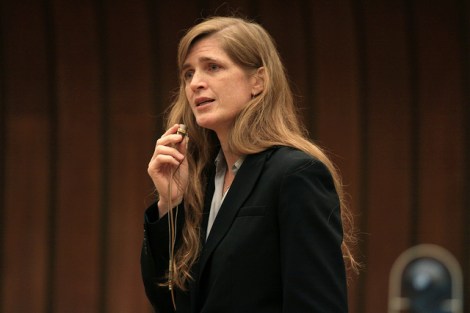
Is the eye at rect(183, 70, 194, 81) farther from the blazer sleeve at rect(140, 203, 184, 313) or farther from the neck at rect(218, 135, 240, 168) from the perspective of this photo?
the blazer sleeve at rect(140, 203, 184, 313)

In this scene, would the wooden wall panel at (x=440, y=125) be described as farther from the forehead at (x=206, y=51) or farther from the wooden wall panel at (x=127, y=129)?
the forehead at (x=206, y=51)

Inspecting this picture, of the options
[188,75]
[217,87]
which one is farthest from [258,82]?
[188,75]

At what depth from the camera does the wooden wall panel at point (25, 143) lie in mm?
5164

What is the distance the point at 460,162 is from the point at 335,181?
269 centimetres

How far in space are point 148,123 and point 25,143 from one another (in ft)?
2.68

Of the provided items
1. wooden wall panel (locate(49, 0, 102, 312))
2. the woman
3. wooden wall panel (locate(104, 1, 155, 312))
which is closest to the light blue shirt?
the woman

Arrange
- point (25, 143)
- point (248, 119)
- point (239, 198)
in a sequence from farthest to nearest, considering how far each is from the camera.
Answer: point (25, 143), point (248, 119), point (239, 198)

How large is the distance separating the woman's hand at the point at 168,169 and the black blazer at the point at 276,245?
0.30 meters

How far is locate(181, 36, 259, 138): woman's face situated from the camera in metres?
2.46

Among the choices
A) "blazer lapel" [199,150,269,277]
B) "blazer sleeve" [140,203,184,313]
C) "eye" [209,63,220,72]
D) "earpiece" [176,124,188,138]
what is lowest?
"blazer sleeve" [140,203,184,313]

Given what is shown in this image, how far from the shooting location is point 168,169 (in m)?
2.61

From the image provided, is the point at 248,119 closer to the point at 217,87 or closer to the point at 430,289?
the point at 217,87

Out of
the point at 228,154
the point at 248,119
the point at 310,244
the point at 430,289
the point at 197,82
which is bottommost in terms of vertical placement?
the point at 430,289

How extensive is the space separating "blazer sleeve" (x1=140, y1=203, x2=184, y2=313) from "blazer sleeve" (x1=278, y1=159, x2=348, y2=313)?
1.66ft
